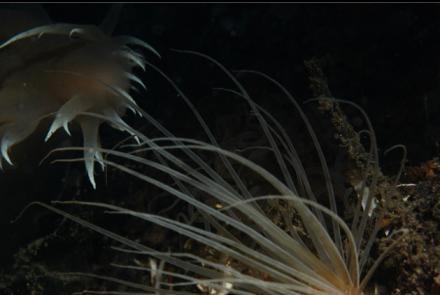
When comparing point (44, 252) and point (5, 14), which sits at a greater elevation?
point (5, 14)

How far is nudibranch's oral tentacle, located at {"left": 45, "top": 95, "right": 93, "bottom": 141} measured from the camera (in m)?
2.66

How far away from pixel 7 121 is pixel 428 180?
2.35 m

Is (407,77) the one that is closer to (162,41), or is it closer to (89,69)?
(89,69)

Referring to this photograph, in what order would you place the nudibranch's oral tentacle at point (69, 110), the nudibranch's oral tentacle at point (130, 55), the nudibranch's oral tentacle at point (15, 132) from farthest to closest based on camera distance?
the nudibranch's oral tentacle at point (130, 55)
the nudibranch's oral tentacle at point (15, 132)
the nudibranch's oral tentacle at point (69, 110)

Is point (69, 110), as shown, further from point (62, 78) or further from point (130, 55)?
point (130, 55)

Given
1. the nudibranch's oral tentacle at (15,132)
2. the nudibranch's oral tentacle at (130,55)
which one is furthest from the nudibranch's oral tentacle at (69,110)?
the nudibranch's oral tentacle at (130,55)

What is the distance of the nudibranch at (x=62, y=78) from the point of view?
9.26ft

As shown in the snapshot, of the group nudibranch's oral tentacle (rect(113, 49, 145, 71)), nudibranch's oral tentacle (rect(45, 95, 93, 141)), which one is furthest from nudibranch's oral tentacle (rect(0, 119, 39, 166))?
nudibranch's oral tentacle (rect(113, 49, 145, 71))

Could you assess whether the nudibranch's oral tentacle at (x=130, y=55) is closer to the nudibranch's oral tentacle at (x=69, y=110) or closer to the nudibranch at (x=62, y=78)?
the nudibranch at (x=62, y=78)

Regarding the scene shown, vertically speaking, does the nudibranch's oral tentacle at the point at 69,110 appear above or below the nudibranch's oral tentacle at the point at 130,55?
below

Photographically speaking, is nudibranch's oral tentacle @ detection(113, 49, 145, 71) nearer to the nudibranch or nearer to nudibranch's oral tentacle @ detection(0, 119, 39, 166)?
the nudibranch

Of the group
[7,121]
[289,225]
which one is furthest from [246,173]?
[7,121]

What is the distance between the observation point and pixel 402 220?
201 cm

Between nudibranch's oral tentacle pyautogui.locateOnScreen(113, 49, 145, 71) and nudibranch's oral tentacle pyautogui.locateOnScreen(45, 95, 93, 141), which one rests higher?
nudibranch's oral tentacle pyautogui.locateOnScreen(113, 49, 145, 71)
